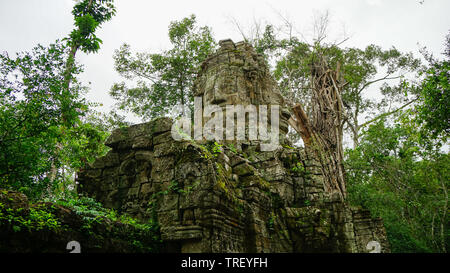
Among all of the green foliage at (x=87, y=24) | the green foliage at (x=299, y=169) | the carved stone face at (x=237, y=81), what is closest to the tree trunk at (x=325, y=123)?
the carved stone face at (x=237, y=81)

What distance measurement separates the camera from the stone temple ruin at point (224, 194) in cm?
636

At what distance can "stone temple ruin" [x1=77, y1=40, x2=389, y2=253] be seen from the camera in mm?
6359

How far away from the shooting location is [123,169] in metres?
9.05

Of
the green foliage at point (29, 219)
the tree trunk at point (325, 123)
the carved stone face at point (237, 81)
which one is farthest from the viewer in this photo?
the tree trunk at point (325, 123)

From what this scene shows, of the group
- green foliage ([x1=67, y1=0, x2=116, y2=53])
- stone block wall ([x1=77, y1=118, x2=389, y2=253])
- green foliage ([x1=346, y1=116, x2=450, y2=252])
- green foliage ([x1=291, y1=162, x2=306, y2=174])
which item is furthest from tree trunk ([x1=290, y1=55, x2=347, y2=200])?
green foliage ([x1=67, y1=0, x2=116, y2=53])

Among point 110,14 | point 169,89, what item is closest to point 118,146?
point 110,14

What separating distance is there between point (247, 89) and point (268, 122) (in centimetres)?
141

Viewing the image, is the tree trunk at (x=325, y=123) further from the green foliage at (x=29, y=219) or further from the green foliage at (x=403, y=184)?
the green foliage at (x=29, y=219)

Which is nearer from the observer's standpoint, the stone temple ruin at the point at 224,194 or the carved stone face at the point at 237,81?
the stone temple ruin at the point at 224,194

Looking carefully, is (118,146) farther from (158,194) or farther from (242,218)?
(242,218)

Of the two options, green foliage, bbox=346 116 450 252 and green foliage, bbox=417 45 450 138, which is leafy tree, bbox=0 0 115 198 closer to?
green foliage, bbox=417 45 450 138

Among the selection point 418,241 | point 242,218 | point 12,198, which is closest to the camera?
point 12,198

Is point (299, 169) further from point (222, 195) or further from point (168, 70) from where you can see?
point (168, 70)

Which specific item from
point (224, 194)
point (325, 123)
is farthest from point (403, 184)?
point (224, 194)
